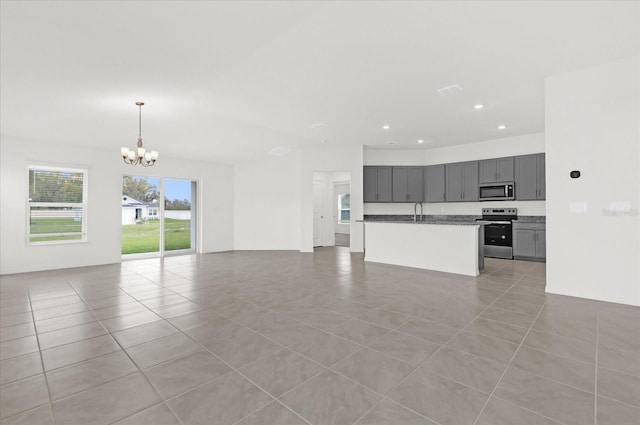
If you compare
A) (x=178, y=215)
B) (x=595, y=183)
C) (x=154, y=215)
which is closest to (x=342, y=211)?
(x=178, y=215)

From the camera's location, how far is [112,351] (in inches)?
97.0

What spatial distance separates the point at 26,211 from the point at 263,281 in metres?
5.37

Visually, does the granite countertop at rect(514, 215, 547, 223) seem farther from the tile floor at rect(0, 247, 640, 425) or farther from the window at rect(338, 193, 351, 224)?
the window at rect(338, 193, 351, 224)

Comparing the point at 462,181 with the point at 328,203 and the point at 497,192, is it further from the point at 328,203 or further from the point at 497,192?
the point at 328,203

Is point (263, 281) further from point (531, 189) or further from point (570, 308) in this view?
point (531, 189)

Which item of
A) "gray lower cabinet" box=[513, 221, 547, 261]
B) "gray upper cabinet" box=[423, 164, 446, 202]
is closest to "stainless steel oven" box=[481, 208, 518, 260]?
"gray lower cabinet" box=[513, 221, 547, 261]

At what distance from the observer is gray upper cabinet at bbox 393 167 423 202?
835cm

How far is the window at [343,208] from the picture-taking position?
10766mm

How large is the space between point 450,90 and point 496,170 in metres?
3.86

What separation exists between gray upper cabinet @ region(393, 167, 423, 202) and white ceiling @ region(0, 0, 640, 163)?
8.57ft

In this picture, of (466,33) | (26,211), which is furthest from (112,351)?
(26,211)

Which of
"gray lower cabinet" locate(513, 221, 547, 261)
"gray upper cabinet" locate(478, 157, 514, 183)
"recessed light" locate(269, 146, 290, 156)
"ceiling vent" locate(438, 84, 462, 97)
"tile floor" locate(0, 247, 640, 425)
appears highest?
"ceiling vent" locate(438, 84, 462, 97)

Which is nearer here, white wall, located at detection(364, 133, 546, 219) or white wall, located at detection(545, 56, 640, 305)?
white wall, located at detection(545, 56, 640, 305)

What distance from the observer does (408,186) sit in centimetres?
836
